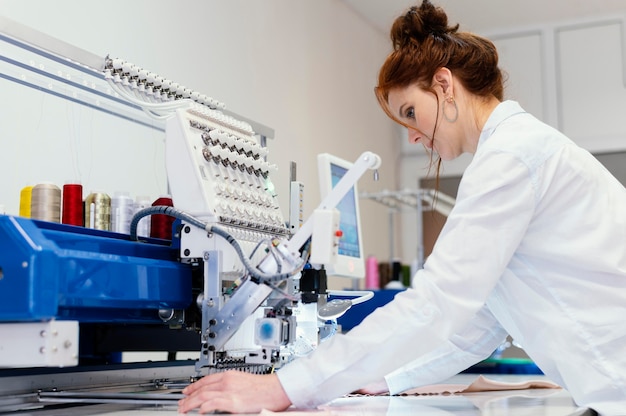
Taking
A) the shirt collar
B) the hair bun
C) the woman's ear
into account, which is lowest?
the shirt collar

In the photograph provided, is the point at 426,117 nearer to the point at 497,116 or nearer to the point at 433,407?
the point at 497,116

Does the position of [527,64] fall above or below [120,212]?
above

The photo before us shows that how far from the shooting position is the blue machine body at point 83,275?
1171 mm

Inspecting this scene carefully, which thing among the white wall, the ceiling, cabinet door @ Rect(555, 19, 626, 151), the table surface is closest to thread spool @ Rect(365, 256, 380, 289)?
the white wall

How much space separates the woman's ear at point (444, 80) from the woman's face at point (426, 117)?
0.6 inches

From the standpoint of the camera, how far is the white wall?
10.8 ft

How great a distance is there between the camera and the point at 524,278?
148 cm

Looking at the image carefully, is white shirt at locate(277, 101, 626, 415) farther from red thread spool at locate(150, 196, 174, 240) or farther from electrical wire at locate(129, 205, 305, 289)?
red thread spool at locate(150, 196, 174, 240)

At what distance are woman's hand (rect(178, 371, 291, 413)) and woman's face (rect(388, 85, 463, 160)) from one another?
1.96 ft

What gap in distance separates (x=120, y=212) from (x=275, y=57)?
290 cm

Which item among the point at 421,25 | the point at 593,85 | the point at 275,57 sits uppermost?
the point at 593,85

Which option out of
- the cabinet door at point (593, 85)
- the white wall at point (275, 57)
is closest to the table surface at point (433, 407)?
the white wall at point (275, 57)

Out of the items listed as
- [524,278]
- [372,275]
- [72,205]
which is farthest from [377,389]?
[372,275]

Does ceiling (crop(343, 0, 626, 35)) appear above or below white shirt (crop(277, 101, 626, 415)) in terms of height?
above
